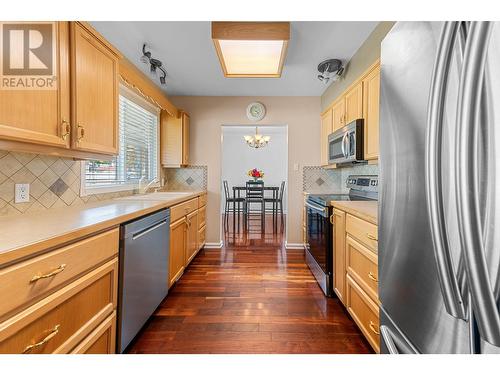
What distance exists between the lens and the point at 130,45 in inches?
91.3

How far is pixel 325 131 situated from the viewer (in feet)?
11.2

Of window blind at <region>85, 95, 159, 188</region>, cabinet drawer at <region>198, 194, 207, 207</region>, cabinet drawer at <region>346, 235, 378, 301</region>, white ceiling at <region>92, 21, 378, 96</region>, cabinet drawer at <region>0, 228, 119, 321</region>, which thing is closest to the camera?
cabinet drawer at <region>0, 228, 119, 321</region>

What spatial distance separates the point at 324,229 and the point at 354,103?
4.03 ft

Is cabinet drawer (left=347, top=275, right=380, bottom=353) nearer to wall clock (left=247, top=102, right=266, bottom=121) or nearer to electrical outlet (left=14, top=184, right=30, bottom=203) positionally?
electrical outlet (left=14, top=184, right=30, bottom=203)

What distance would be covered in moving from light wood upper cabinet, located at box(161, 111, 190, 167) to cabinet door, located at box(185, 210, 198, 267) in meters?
0.92

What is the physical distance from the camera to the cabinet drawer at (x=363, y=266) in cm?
139

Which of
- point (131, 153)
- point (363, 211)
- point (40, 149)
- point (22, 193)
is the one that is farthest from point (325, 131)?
point (22, 193)

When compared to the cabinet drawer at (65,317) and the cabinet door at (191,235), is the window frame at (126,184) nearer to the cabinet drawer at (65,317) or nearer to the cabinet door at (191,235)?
the cabinet door at (191,235)

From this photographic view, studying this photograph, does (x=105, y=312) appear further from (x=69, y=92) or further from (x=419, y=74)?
(x=419, y=74)

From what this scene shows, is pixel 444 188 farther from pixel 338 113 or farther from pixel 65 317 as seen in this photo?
pixel 338 113

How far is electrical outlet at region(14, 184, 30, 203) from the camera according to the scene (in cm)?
137

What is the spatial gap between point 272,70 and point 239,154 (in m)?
4.83

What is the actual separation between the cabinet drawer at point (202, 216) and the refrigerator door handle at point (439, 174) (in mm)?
2962

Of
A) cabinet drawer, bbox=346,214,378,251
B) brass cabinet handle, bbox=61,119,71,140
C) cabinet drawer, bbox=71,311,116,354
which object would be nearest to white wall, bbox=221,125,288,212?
cabinet drawer, bbox=346,214,378,251
